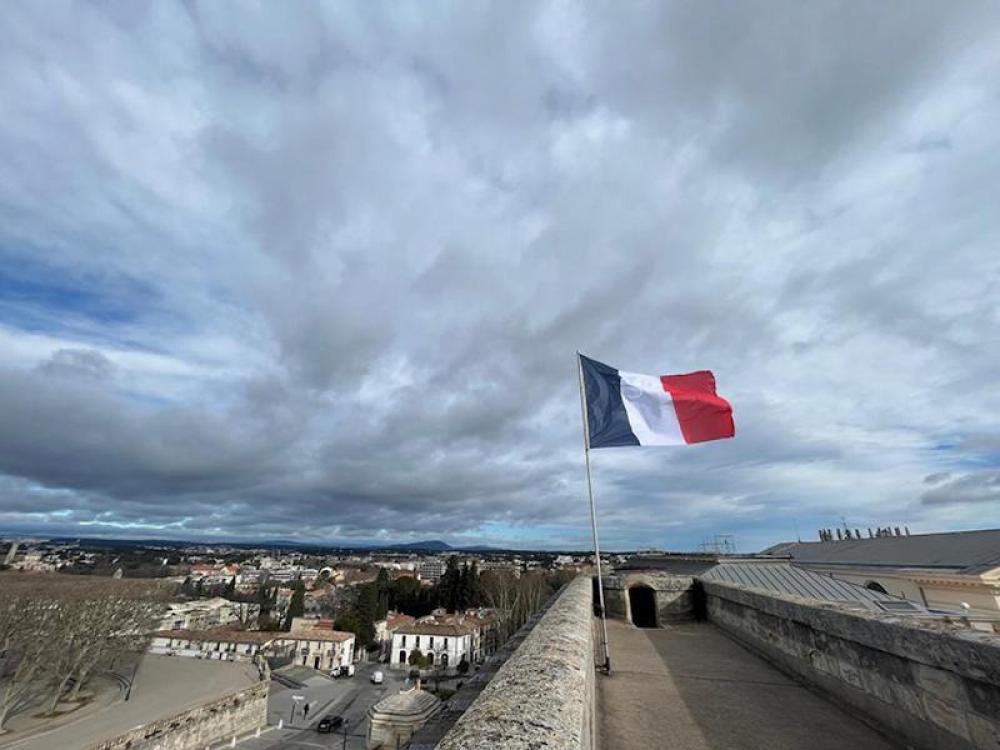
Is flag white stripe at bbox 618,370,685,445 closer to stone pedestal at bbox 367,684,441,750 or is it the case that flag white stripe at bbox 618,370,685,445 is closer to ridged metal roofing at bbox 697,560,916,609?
ridged metal roofing at bbox 697,560,916,609

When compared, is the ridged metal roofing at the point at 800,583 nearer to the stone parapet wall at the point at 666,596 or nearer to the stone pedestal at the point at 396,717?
the stone parapet wall at the point at 666,596

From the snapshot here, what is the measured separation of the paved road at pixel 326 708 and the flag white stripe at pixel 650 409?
31377 millimetres

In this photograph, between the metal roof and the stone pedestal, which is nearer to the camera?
the stone pedestal

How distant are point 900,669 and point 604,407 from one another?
186 inches

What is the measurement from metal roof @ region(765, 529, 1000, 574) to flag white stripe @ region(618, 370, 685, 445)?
76.6ft

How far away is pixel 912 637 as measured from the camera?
3379 mm

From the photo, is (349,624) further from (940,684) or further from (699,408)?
(940,684)

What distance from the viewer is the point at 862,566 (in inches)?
1196

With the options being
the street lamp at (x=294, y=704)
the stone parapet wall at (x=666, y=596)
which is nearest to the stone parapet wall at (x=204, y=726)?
the street lamp at (x=294, y=704)

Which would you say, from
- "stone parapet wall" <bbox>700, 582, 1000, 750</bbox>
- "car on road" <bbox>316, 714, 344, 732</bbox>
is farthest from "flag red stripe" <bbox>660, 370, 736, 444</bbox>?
"car on road" <bbox>316, 714, 344, 732</bbox>

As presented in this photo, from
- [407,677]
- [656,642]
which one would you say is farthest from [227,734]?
[656,642]

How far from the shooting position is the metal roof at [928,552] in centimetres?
2358

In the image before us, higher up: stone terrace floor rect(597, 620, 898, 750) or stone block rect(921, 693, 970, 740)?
stone block rect(921, 693, 970, 740)

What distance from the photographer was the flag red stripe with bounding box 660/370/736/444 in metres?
7.84
